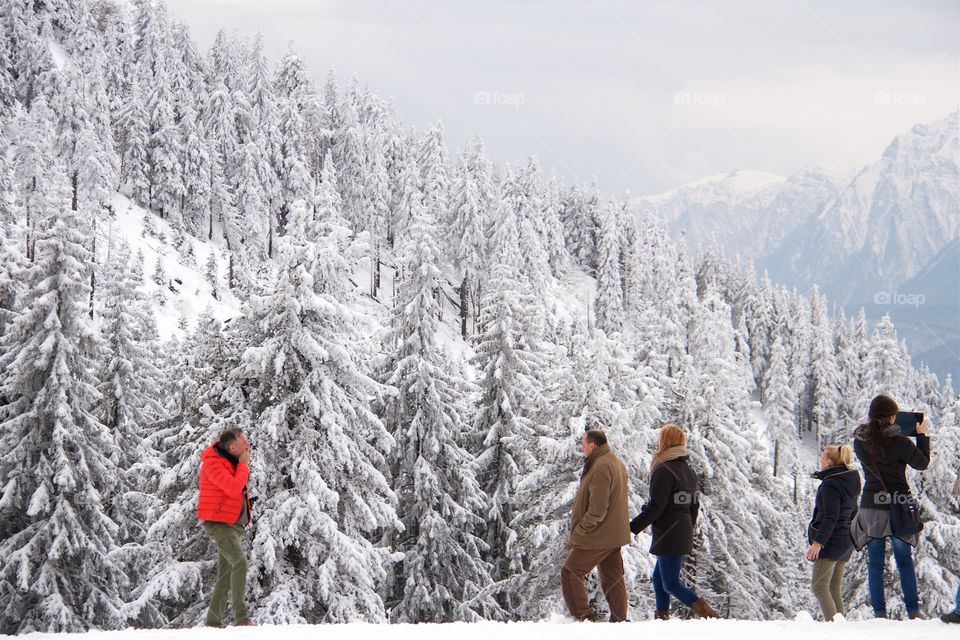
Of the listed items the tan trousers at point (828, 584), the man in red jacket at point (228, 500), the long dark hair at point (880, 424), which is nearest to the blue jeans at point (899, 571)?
the tan trousers at point (828, 584)

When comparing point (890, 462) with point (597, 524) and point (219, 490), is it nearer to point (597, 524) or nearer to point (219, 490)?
point (597, 524)

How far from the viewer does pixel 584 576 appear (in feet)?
26.1

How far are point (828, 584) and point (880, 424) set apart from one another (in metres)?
2.23

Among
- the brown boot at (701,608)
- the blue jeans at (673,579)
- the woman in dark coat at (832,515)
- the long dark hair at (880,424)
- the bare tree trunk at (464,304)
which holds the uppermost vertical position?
the bare tree trunk at (464,304)

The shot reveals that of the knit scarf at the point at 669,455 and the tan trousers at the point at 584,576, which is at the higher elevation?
the knit scarf at the point at 669,455

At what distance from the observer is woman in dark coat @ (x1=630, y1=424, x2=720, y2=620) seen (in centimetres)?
788

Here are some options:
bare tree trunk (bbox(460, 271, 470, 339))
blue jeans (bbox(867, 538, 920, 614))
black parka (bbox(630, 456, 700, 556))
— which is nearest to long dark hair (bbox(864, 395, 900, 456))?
blue jeans (bbox(867, 538, 920, 614))

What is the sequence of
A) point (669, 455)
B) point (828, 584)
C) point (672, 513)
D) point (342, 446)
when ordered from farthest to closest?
point (342, 446)
point (828, 584)
point (669, 455)
point (672, 513)

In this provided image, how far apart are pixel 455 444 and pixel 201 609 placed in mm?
8835

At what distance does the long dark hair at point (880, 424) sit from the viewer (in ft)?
24.5

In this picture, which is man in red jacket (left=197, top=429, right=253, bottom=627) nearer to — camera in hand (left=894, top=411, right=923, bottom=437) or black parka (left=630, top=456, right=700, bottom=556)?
black parka (left=630, top=456, right=700, bottom=556)

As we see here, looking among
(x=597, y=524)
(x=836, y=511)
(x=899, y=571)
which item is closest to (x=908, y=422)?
(x=836, y=511)

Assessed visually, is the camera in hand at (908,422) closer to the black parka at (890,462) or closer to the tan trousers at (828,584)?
the black parka at (890,462)

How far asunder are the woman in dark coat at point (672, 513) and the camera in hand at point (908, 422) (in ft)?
7.02
